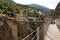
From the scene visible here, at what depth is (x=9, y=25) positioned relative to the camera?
60.3 ft

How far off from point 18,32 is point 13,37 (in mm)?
2583

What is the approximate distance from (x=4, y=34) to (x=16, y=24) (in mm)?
3478

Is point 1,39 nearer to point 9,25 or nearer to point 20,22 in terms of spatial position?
point 9,25

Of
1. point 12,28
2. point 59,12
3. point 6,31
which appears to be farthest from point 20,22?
point 59,12

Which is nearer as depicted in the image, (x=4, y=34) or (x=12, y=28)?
(x=4, y=34)

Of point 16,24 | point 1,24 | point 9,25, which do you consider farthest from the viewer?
point 16,24

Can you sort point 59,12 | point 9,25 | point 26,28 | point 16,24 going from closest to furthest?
1. point 9,25
2. point 16,24
3. point 26,28
4. point 59,12

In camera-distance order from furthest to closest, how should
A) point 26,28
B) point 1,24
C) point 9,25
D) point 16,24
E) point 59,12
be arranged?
point 59,12 → point 26,28 → point 16,24 → point 9,25 → point 1,24

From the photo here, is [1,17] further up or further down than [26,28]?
further up

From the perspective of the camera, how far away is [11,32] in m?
18.4

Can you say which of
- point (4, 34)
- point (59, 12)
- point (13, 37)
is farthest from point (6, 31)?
point (59, 12)

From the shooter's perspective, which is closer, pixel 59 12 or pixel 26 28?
pixel 26 28

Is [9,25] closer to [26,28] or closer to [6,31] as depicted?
[6,31]

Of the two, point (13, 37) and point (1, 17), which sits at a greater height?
point (1, 17)
